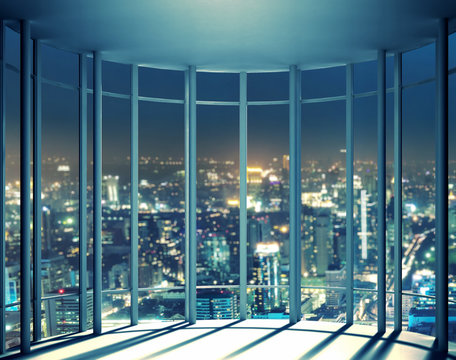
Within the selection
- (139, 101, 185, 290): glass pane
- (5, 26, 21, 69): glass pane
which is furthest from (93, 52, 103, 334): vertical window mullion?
(5, 26, 21, 69): glass pane

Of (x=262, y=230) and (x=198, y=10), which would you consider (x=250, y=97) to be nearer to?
(x=262, y=230)

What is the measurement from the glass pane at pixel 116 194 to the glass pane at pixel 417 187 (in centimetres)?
550

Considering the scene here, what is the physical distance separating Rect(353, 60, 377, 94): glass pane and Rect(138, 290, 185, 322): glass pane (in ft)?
18.5

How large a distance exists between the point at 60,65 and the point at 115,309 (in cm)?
493

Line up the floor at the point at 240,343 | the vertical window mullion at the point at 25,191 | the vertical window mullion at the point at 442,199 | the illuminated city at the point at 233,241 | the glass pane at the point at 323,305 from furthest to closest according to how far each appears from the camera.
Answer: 1. the glass pane at the point at 323,305
2. the illuminated city at the point at 233,241
3. the floor at the point at 240,343
4. the vertical window mullion at the point at 442,199
5. the vertical window mullion at the point at 25,191

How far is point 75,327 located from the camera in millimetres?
10227

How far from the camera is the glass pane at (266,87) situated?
11734 mm

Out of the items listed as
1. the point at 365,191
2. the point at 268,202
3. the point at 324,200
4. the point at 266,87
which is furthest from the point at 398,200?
the point at 266,87

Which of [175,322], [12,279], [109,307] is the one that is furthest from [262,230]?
[12,279]

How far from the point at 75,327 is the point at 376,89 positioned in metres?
7.51

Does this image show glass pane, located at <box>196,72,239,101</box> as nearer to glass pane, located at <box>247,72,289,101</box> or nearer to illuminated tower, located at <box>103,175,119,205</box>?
glass pane, located at <box>247,72,289,101</box>

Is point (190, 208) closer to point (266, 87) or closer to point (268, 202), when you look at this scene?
point (268, 202)

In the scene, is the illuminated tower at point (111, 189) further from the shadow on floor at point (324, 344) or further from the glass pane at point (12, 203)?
the shadow on floor at point (324, 344)

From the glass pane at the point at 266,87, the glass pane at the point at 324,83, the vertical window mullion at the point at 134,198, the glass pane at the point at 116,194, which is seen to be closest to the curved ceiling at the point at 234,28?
the vertical window mullion at the point at 134,198
